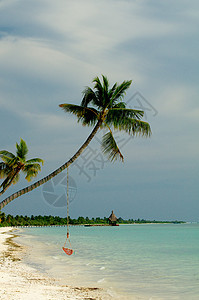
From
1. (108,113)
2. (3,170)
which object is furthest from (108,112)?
(3,170)

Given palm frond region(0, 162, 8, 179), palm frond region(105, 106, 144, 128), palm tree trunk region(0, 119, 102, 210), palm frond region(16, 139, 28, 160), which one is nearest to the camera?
palm tree trunk region(0, 119, 102, 210)

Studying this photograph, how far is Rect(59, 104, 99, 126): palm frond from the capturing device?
40.1 ft

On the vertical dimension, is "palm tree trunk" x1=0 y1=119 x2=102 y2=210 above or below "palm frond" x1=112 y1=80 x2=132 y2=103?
below

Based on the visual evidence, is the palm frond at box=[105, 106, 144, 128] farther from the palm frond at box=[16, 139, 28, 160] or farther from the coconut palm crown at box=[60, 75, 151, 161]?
the palm frond at box=[16, 139, 28, 160]

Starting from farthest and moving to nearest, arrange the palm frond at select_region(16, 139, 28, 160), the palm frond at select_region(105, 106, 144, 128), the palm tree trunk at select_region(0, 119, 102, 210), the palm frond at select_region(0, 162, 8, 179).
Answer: the palm frond at select_region(16, 139, 28, 160) < the palm frond at select_region(0, 162, 8, 179) < the palm frond at select_region(105, 106, 144, 128) < the palm tree trunk at select_region(0, 119, 102, 210)

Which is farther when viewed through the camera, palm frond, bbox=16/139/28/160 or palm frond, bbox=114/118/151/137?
palm frond, bbox=16/139/28/160

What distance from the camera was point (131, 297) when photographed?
10.6 metres

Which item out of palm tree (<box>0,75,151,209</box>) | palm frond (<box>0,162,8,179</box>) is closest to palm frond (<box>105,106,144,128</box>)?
palm tree (<box>0,75,151,209</box>)

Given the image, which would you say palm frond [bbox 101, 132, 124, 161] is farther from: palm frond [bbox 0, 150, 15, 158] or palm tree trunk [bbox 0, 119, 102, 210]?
palm frond [bbox 0, 150, 15, 158]

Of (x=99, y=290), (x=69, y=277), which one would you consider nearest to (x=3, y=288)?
(x=99, y=290)

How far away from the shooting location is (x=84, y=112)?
40.1ft

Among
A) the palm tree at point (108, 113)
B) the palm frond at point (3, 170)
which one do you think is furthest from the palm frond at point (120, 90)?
the palm frond at point (3, 170)

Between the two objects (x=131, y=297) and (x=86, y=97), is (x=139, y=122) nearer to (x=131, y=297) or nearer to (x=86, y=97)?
(x=86, y=97)

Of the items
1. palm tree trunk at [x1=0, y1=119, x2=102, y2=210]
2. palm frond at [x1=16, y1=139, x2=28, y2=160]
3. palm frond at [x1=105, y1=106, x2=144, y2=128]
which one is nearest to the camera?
palm tree trunk at [x1=0, y1=119, x2=102, y2=210]
